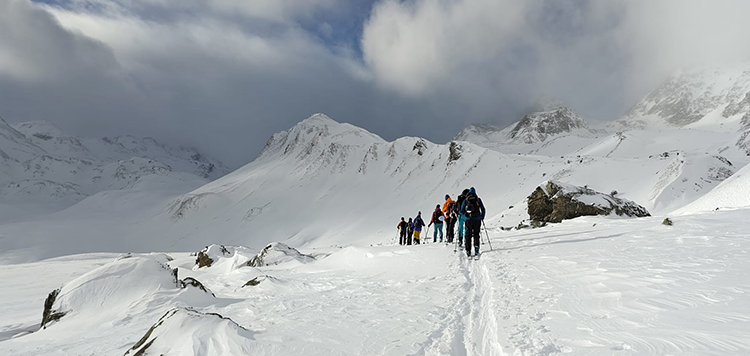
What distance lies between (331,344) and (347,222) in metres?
64.1

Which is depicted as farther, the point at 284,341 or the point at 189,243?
the point at 189,243

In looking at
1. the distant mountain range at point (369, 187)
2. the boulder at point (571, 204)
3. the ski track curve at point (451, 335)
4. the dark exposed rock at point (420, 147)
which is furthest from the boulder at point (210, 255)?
the dark exposed rock at point (420, 147)

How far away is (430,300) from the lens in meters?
6.94

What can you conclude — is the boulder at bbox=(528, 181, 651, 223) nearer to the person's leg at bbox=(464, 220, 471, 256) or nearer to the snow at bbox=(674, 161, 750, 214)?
the snow at bbox=(674, 161, 750, 214)

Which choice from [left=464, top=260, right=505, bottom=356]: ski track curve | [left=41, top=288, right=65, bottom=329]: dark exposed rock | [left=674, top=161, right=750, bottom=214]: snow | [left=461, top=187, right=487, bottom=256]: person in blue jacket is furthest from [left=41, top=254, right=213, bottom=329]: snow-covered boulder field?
[left=674, top=161, right=750, bottom=214]: snow

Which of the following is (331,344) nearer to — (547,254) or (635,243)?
(547,254)

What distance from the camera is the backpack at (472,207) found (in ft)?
39.6

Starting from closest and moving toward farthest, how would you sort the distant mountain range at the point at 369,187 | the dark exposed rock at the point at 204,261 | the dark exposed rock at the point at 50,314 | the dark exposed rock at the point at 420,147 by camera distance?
the dark exposed rock at the point at 50,314 < the dark exposed rock at the point at 204,261 < the distant mountain range at the point at 369,187 < the dark exposed rock at the point at 420,147

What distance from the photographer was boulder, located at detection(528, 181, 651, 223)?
2169cm

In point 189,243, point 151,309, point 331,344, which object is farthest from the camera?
point 189,243

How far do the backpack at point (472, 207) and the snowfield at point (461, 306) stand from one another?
62.1 inches

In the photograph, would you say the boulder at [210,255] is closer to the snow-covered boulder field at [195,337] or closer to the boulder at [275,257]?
the boulder at [275,257]

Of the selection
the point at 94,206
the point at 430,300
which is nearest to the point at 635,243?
the point at 430,300

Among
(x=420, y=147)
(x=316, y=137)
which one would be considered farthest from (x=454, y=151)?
(x=316, y=137)
